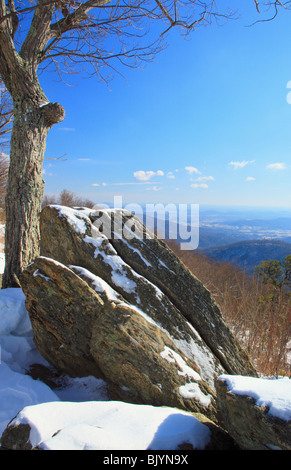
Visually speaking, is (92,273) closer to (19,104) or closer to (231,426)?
(231,426)

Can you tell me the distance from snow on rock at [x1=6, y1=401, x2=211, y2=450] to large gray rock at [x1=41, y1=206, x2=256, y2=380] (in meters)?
1.32

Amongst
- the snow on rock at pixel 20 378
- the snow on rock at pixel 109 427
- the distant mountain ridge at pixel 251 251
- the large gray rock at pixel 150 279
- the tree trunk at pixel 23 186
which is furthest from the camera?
the distant mountain ridge at pixel 251 251

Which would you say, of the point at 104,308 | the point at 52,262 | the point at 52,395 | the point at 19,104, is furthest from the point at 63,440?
the point at 19,104

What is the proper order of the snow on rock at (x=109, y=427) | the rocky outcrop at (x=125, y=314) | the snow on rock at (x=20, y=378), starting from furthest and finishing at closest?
1. the rocky outcrop at (x=125, y=314)
2. the snow on rock at (x=20, y=378)
3. the snow on rock at (x=109, y=427)

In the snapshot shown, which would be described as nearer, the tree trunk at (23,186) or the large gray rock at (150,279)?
the large gray rock at (150,279)

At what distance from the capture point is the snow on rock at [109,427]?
4.59 ft

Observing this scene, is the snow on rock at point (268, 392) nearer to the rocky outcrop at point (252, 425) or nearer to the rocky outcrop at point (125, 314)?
the rocky outcrop at point (252, 425)

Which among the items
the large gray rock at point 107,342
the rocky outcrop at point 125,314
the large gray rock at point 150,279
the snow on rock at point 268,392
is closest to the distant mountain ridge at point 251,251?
the large gray rock at point 150,279

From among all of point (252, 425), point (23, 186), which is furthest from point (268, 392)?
point (23, 186)

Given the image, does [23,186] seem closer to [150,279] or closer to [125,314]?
[150,279]

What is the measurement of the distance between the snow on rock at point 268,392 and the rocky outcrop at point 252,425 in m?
0.02

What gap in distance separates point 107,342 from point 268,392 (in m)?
1.47

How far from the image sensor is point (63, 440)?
1375 mm

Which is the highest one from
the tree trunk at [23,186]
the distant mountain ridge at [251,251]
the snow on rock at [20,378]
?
the tree trunk at [23,186]
